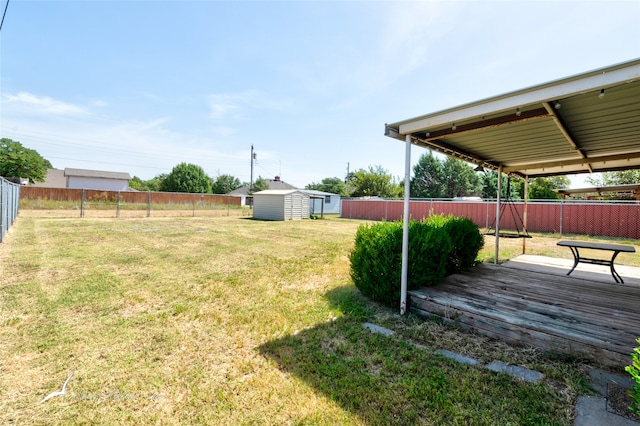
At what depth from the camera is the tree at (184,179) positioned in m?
34.7

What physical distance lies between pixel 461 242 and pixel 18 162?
39.9 metres

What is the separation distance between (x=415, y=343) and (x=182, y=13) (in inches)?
359

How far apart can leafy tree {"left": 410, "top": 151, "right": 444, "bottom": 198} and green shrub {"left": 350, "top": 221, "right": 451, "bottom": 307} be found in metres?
27.2

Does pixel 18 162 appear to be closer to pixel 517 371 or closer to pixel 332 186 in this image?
pixel 332 186

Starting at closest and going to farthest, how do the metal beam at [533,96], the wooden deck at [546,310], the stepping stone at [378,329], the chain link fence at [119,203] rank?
the metal beam at [533,96]
the wooden deck at [546,310]
the stepping stone at [378,329]
the chain link fence at [119,203]

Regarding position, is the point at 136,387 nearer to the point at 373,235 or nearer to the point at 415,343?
the point at 415,343

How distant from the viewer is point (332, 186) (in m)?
42.2

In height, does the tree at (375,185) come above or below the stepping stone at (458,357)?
above

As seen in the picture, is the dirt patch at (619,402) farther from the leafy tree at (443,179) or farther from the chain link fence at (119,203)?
the leafy tree at (443,179)

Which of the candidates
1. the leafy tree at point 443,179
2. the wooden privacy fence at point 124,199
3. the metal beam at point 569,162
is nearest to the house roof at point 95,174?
the wooden privacy fence at point 124,199

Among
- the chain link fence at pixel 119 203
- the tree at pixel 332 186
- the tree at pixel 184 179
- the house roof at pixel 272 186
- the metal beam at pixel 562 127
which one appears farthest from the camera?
the house roof at pixel 272 186

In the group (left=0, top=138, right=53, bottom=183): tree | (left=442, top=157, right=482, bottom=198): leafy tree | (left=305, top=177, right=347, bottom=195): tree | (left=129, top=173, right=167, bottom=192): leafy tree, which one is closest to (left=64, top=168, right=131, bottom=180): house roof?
(left=0, top=138, right=53, bottom=183): tree

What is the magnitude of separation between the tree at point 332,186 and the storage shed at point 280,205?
2206cm

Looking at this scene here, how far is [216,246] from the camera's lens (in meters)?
7.58
